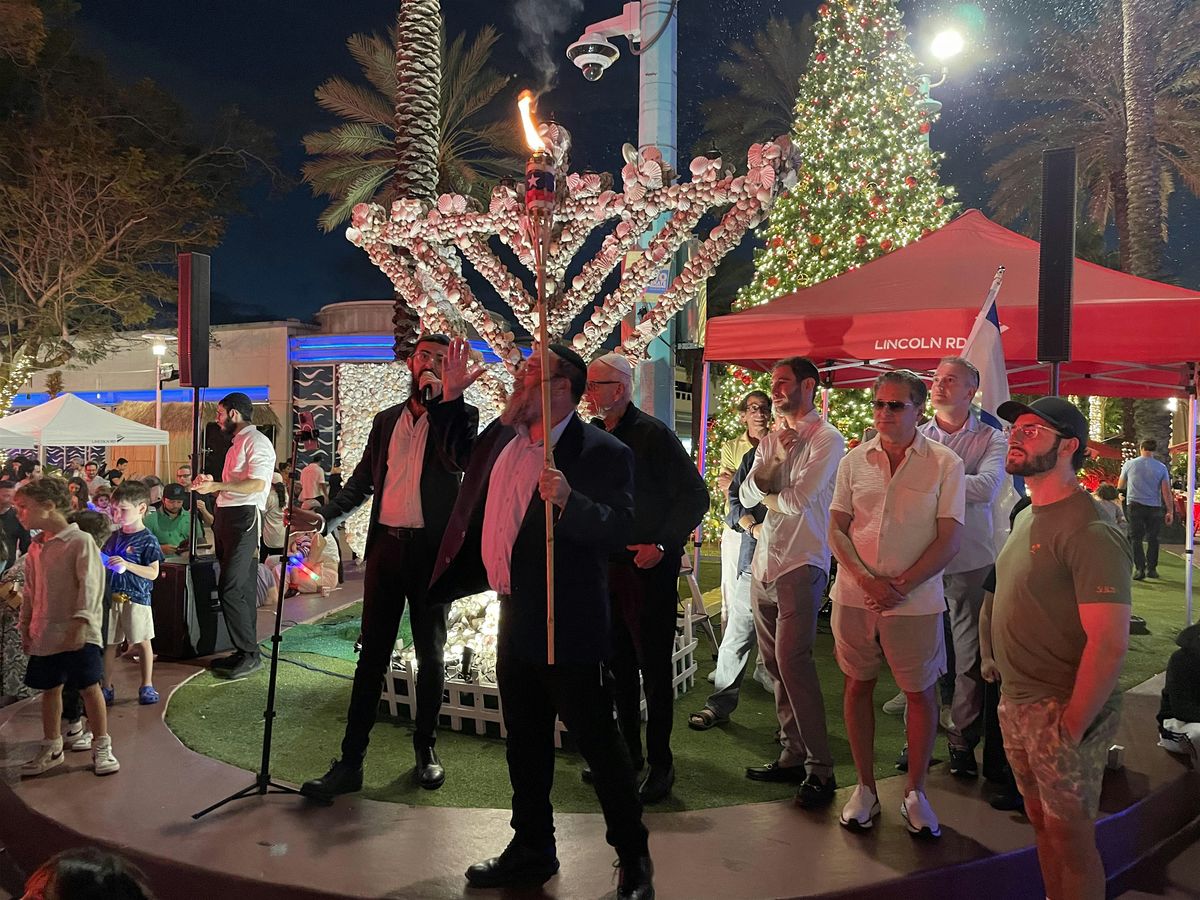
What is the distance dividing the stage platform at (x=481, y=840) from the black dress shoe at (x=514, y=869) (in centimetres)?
6

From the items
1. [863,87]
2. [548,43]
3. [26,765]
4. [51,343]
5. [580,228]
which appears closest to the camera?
[26,765]

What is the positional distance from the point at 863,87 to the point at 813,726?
14.2 metres

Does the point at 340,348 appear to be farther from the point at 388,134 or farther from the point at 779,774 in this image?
the point at 779,774

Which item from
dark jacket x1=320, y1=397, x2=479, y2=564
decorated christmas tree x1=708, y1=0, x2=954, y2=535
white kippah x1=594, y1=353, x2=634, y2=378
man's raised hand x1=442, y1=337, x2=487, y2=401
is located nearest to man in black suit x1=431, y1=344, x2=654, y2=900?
man's raised hand x1=442, y1=337, x2=487, y2=401

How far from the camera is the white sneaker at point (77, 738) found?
16.9 feet

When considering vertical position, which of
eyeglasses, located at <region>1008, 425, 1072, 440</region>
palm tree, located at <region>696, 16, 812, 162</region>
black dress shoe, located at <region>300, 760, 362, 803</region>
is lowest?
black dress shoe, located at <region>300, 760, 362, 803</region>

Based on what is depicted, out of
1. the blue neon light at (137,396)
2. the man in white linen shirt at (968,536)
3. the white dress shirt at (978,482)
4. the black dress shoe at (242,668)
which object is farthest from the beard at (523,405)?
the blue neon light at (137,396)

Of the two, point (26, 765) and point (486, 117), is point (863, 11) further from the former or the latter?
point (26, 765)

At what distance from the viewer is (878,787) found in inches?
183

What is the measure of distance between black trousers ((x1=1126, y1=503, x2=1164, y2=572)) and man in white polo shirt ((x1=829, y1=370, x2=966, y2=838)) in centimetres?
1199

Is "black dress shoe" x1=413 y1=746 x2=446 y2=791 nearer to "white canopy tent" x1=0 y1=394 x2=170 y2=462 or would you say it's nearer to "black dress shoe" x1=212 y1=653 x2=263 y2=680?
"black dress shoe" x1=212 y1=653 x2=263 y2=680

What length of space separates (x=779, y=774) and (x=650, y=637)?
3.29 ft

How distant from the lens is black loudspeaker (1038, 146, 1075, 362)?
5207 millimetres

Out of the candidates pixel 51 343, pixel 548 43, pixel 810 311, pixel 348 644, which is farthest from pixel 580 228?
pixel 51 343
